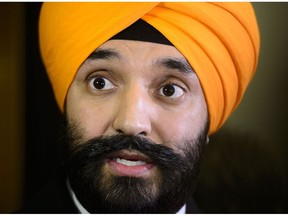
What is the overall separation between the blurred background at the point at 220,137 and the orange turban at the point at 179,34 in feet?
0.29

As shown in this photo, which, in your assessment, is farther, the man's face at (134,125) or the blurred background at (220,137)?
the blurred background at (220,137)

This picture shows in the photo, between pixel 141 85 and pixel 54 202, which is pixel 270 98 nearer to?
pixel 141 85

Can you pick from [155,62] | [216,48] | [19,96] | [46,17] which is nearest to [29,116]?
[19,96]

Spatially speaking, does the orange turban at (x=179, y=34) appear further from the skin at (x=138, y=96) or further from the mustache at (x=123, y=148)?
the mustache at (x=123, y=148)

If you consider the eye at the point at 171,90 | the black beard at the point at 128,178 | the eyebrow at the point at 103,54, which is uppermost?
the eyebrow at the point at 103,54

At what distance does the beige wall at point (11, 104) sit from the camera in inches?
38.5

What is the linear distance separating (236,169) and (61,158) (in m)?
0.43

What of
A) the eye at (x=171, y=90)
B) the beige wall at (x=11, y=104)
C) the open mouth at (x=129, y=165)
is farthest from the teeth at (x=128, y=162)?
Result: the beige wall at (x=11, y=104)

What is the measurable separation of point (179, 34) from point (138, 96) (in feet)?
0.53

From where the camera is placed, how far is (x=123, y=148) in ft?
2.85

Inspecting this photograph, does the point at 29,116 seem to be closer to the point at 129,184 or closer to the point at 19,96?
the point at 19,96

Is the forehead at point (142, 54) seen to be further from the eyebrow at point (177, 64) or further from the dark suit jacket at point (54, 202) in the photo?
the dark suit jacket at point (54, 202)

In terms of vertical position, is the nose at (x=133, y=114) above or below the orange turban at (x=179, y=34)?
below

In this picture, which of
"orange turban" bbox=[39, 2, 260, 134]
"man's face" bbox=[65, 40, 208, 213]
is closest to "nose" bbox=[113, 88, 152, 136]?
"man's face" bbox=[65, 40, 208, 213]
